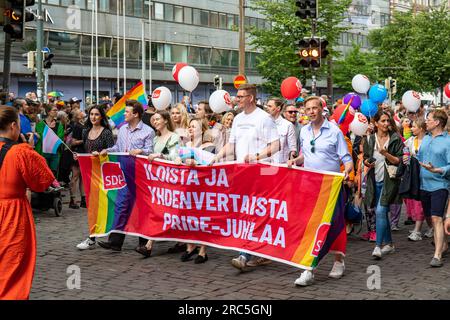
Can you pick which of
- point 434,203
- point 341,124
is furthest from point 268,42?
point 434,203

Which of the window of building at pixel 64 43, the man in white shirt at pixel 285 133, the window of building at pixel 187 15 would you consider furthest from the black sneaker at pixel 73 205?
the window of building at pixel 187 15

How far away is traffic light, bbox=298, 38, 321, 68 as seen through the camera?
790 inches

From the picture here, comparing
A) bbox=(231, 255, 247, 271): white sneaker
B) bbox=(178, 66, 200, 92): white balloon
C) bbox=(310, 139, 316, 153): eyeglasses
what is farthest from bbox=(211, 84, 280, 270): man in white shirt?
bbox=(178, 66, 200, 92): white balloon

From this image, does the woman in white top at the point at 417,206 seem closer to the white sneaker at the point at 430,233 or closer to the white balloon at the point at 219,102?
the white sneaker at the point at 430,233

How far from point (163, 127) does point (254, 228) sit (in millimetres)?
2061

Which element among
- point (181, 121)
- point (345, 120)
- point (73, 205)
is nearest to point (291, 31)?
point (73, 205)

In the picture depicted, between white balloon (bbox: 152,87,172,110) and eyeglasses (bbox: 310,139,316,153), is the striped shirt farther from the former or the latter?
eyeglasses (bbox: 310,139,316,153)

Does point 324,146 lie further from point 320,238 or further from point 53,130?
point 53,130

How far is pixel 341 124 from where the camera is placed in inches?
448

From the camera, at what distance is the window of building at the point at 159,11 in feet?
183

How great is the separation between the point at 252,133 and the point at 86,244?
3.04 m

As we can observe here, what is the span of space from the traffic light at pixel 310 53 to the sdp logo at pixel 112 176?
11.4m

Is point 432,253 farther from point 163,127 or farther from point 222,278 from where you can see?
point 163,127
